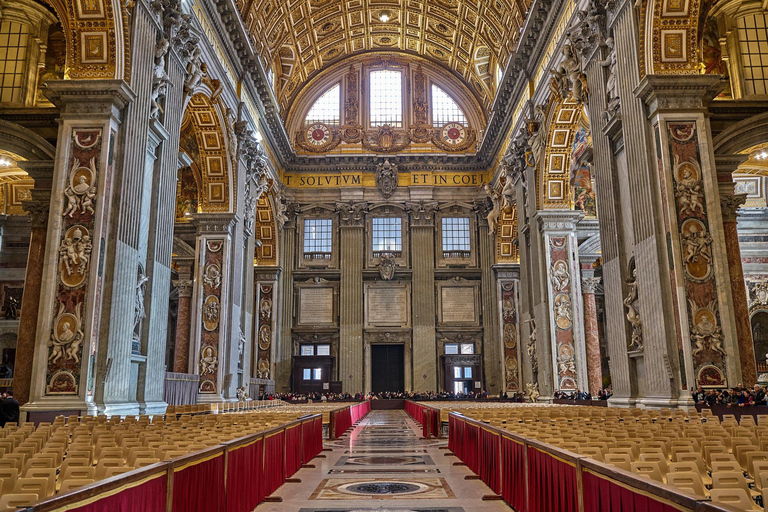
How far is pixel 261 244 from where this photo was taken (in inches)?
1136

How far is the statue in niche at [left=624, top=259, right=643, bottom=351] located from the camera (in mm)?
11797

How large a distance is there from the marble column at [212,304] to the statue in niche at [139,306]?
677 centimetres

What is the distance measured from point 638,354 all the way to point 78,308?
9995 mm

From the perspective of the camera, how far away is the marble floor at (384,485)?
18.7 feet

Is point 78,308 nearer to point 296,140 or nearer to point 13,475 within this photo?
point 13,475

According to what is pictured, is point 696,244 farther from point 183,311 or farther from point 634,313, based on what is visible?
point 183,311

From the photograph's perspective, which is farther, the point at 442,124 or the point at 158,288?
the point at 442,124

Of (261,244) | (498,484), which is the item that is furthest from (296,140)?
(498,484)

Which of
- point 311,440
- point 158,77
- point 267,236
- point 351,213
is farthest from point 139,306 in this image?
point 351,213

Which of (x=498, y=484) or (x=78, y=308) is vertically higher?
(x=78, y=308)

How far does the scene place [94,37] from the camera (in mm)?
11523

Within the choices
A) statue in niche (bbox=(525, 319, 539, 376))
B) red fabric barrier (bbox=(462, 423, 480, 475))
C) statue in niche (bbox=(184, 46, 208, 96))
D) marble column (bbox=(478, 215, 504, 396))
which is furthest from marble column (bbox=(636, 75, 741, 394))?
marble column (bbox=(478, 215, 504, 396))

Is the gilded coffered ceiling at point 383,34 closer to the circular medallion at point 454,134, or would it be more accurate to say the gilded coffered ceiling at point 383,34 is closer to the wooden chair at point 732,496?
the circular medallion at point 454,134

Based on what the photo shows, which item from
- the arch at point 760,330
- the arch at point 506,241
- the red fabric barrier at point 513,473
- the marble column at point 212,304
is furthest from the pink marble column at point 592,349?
the red fabric barrier at point 513,473
